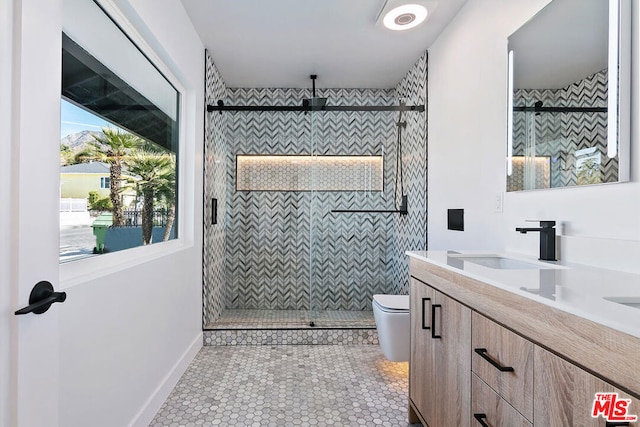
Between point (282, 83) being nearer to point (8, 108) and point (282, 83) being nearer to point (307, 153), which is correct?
point (307, 153)

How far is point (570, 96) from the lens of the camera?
146 cm

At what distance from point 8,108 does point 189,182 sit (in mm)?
1940

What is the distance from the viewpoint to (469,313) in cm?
123

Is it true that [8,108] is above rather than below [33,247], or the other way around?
above

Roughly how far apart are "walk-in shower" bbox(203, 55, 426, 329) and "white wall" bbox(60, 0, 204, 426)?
2.23ft

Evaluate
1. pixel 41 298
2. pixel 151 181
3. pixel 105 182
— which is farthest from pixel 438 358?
pixel 151 181

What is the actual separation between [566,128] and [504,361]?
1.01 m

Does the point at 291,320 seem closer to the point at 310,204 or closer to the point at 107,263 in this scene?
the point at 310,204

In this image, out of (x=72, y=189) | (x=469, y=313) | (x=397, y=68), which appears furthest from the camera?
(x=397, y=68)

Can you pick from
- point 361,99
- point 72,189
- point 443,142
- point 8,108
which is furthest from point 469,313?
point 361,99

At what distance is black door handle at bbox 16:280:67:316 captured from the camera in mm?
823

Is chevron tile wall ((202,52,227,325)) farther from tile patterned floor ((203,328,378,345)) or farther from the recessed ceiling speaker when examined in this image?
the recessed ceiling speaker

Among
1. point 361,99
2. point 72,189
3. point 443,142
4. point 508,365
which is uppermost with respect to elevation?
point 361,99

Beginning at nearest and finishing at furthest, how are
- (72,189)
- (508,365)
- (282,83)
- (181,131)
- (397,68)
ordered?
(508,365)
(72,189)
(181,131)
(397,68)
(282,83)
